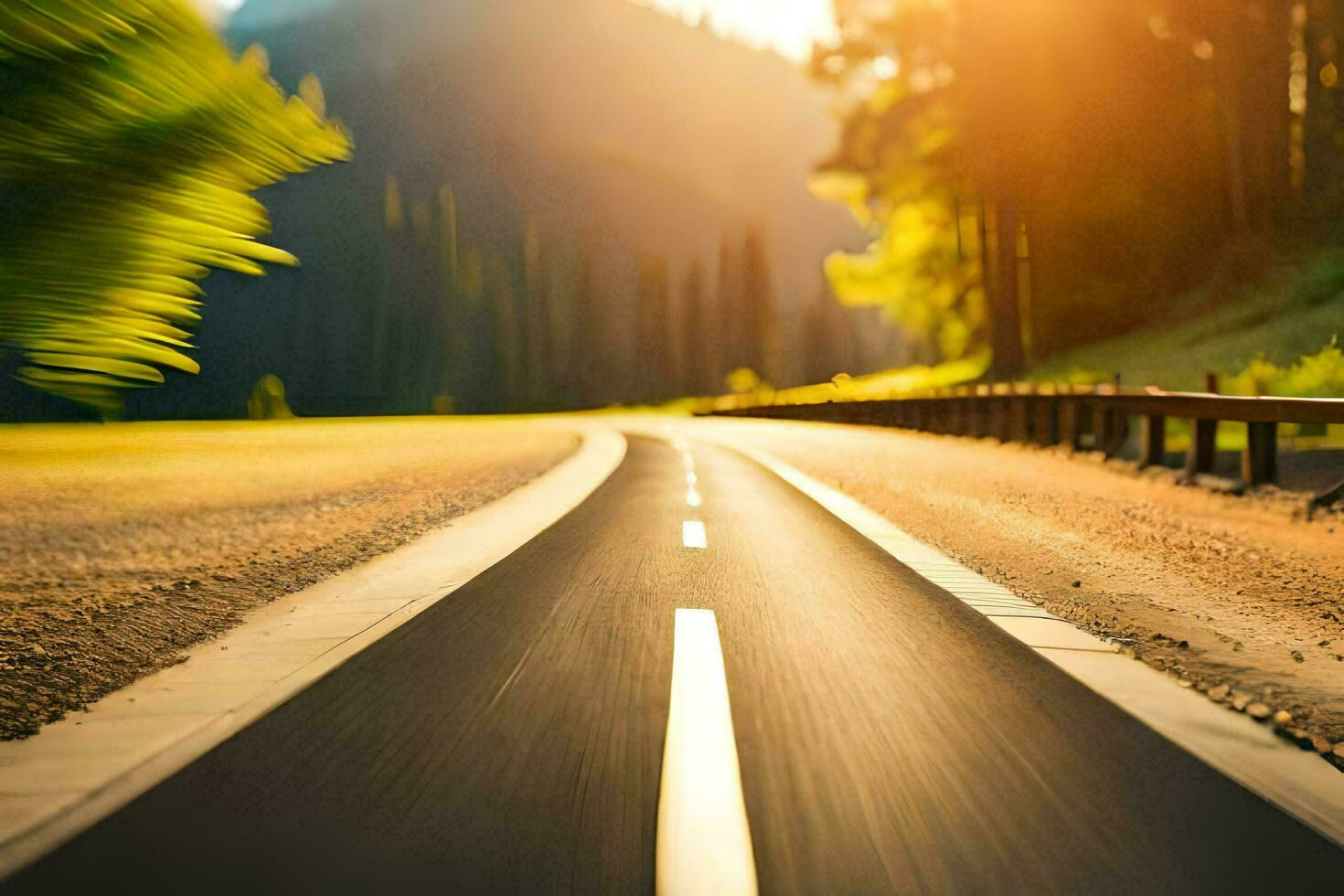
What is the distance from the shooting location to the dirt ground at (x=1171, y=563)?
15.3 ft

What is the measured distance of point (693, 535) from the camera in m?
9.27

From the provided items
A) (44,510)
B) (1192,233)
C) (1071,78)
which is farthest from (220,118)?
(1192,233)

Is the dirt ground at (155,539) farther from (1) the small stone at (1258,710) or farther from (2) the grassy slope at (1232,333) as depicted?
(2) the grassy slope at (1232,333)

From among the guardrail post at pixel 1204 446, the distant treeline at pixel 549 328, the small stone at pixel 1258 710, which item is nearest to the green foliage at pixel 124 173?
the small stone at pixel 1258 710

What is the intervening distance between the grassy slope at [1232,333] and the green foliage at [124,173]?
90.6 feet

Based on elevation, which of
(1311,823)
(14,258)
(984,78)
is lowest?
(1311,823)

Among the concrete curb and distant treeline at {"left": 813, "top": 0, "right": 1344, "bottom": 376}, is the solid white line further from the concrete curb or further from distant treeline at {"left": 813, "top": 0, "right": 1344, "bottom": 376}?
distant treeline at {"left": 813, "top": 0, "right": 1344, "bottom": 376}

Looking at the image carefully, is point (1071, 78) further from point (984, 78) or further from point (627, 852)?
point (627, 852)

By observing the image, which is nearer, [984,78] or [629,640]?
[629,640]

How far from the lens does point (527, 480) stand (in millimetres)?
16266

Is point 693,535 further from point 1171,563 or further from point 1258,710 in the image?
point 1258,710

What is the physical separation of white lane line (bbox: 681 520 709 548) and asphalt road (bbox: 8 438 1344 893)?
2979 mm

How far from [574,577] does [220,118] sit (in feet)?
16.2

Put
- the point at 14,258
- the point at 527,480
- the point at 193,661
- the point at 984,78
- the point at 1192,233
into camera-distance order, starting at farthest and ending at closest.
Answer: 1. the point at 1192,233
2. the point at 984,78
3. the point at 527,480
4. the point at 193,661
5. the point at 14,258
